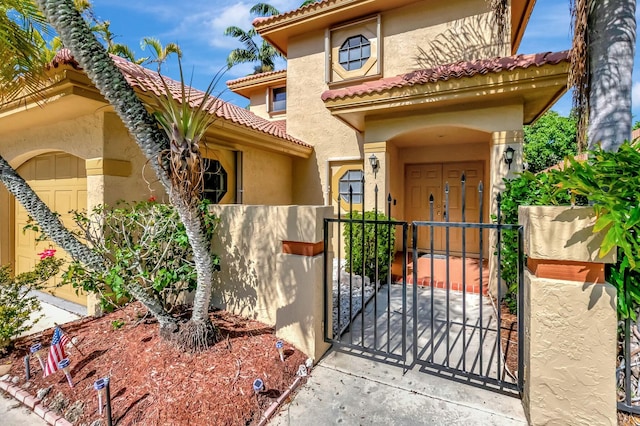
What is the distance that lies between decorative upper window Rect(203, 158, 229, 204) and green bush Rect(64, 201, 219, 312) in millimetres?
2901

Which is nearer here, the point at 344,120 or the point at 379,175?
the point at 379,175

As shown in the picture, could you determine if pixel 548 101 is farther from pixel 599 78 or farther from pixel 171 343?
pixel 171 343

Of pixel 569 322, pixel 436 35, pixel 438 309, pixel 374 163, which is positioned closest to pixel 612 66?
A: pixel 569 322

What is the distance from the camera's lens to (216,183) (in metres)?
8.19

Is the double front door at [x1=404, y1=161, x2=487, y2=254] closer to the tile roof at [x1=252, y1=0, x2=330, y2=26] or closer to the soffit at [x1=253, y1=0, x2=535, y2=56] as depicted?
the soffit at [x1=253, y1=0, x2=535, y2=56]

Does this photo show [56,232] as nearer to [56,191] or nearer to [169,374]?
[169,374]

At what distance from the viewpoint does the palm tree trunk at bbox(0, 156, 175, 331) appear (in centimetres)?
381

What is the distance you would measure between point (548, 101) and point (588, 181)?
212 inches

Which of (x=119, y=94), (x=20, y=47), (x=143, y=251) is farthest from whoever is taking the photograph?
(x=143, y=251)

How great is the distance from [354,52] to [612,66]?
7834 millimetres

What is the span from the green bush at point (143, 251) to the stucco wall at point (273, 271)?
0.39m

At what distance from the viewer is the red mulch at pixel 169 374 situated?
9.47 ft

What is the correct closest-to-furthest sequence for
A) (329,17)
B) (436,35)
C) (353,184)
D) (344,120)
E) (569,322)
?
1. (569,322)
2. (344,120)
3. (436,35)
4. (329,17)
5. (353,184)

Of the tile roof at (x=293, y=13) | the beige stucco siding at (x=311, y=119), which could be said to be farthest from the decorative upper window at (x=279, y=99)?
the tile roof at (x=293, y=13)
